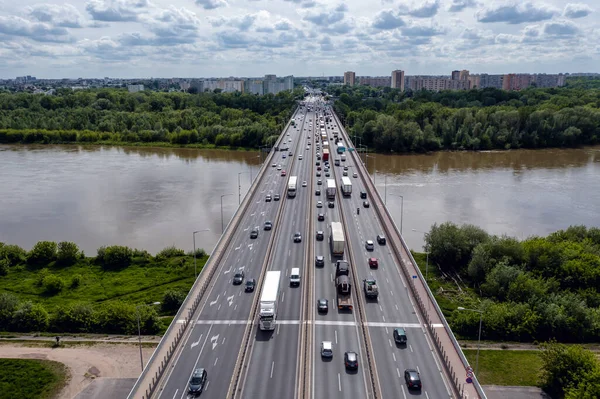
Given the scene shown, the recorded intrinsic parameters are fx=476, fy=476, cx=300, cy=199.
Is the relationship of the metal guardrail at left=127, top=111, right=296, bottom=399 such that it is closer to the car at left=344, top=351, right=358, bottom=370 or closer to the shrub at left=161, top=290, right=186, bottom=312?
the shrub at left=161, top=290, right=186, bottom=312

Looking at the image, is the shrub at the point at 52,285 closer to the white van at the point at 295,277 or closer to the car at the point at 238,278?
the car at the point at 238,278

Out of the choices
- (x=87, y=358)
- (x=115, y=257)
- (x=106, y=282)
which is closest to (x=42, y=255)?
(x=115, y=257)

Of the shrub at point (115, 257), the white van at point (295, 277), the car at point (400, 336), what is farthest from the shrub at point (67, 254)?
the car at point (400, 336)

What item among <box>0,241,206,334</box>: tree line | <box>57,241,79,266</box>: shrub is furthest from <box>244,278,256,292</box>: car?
<box>57,241,79,266</box>: shrub

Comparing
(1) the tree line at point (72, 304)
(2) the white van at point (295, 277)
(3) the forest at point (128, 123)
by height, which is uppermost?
(3) the forest at point (128, 123)

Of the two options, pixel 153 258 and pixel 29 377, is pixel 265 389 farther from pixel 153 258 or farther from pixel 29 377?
pixel 153 258

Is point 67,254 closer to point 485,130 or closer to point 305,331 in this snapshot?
point 305,331

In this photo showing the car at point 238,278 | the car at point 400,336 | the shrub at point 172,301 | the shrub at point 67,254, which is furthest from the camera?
the shrub at point 67,254

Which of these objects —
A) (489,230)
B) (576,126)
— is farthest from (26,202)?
(576,126)
